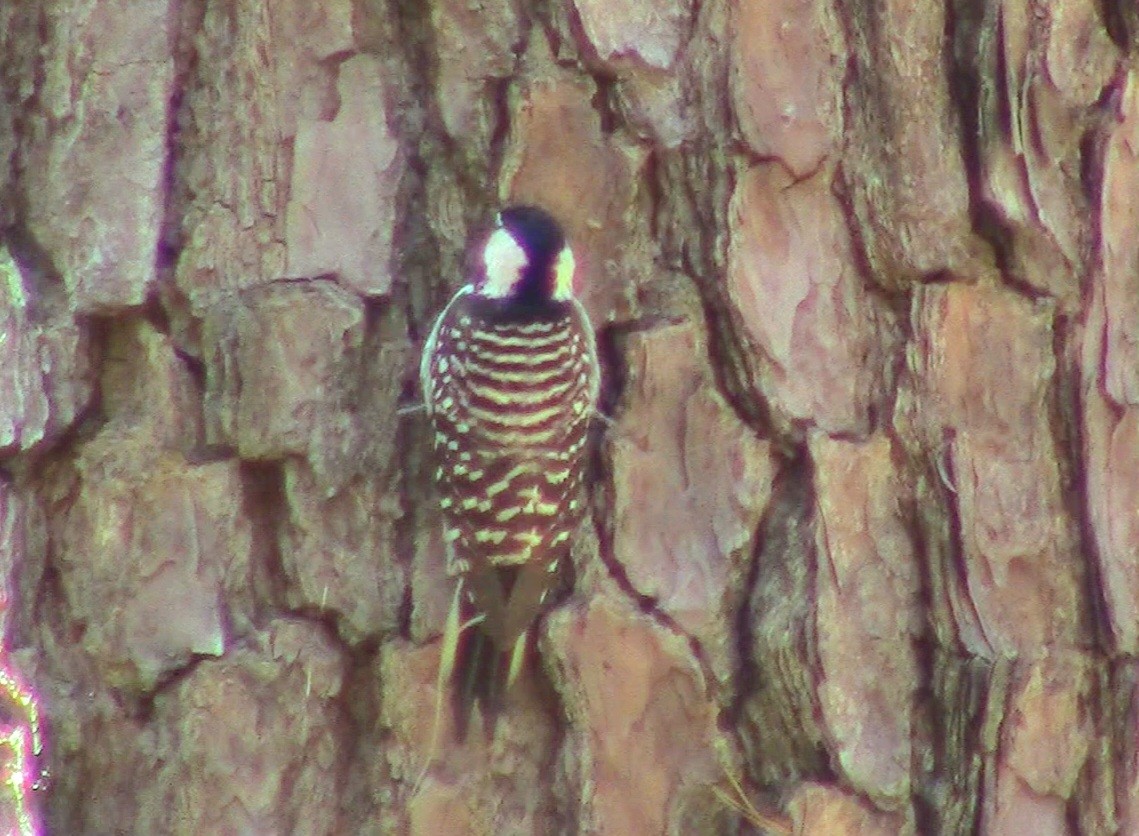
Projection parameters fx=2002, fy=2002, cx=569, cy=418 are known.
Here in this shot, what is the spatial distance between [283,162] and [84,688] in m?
0.71

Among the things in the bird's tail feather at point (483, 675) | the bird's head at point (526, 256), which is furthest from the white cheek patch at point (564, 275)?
the bird's tail feather at point (483, 675)

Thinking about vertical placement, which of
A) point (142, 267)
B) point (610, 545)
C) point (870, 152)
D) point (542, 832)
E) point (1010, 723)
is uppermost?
point (870, 152)

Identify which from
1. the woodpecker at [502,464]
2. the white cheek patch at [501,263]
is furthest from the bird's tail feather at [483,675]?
the white cheek patch at [501,263]

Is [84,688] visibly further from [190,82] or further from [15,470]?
[190,82]

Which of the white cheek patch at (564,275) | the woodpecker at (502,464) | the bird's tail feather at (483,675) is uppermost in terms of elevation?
the white cheek patch at (564,275)

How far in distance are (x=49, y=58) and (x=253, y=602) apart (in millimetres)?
735

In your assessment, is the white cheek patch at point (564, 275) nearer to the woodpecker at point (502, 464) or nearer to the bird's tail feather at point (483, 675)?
the woodpecker at point (502, 464)

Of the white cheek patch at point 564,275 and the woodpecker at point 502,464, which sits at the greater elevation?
the white cheek patch at point 564,275

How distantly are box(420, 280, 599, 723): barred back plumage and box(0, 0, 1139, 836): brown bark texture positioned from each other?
5cm

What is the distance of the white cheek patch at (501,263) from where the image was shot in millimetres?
2528

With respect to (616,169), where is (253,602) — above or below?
below

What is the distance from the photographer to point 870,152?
255 cm

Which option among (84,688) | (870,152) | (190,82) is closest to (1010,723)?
(870,152)

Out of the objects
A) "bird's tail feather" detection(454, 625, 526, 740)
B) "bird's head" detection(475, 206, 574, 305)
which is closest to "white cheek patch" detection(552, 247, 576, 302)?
"bird's head" detection(475, 206, 574, 305)
